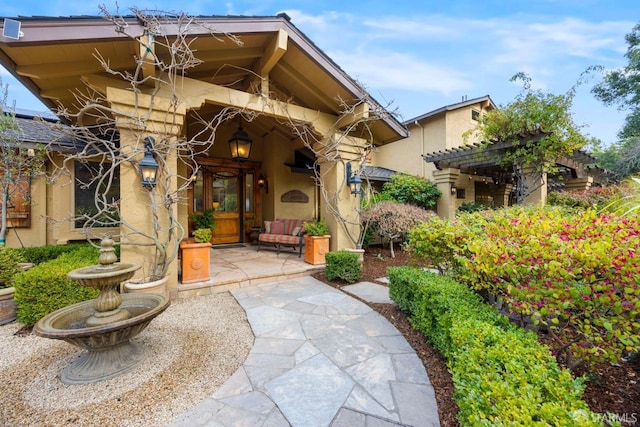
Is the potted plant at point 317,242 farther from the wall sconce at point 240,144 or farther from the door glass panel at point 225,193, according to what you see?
the door glass panel at point 225,193

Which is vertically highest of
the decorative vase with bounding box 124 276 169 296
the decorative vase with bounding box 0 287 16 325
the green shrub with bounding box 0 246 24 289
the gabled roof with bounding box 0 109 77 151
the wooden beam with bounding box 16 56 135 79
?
the wooden beam with bounding box 16 56 135 79

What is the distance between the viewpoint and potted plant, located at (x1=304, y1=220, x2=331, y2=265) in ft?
19.2

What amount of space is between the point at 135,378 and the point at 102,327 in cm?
59

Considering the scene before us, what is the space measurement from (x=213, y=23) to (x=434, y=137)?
10.00 m

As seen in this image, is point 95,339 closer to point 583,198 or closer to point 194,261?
point 194,261

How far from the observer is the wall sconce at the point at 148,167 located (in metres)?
3.69

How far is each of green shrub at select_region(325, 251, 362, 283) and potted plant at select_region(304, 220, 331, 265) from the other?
2.27 feet

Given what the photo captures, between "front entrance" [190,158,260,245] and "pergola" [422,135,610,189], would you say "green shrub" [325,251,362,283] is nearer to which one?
"front entrance" [190,158,260,245]

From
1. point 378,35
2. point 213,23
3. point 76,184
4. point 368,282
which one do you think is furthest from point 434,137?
point 76,184

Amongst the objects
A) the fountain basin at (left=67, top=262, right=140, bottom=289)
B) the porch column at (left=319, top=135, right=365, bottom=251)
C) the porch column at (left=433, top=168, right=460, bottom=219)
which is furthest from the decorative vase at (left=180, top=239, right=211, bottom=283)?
the porch column at (left=433, top=168, right=460, bottom=219)

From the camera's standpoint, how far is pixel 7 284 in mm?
3672

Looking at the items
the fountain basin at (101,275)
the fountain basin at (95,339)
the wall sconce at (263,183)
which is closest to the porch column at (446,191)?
the wall sconce at (263,183)

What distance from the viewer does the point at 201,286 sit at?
440cm

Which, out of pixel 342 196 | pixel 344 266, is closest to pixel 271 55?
pixel 342 196
